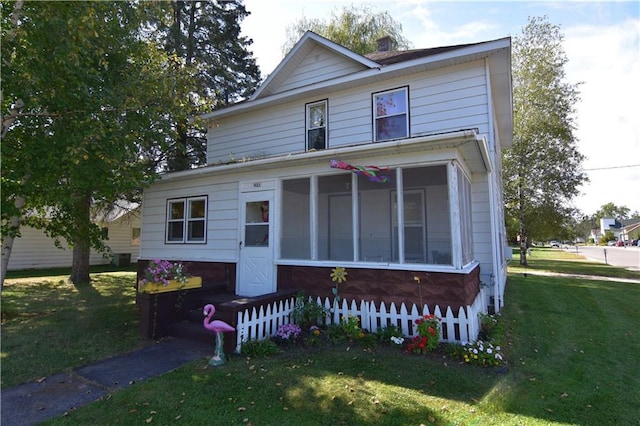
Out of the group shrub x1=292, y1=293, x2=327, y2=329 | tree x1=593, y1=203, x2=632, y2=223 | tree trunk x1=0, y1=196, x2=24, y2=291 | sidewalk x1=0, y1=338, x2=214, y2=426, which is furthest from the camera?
tree x1=593, y1=203, x2=632, y2=223

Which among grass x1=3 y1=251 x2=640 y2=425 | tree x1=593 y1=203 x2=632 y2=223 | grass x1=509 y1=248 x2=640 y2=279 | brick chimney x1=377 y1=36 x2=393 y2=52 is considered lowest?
grass x1=3 y1=251 x2=640 y2=425

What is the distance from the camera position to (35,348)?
541 centimetres

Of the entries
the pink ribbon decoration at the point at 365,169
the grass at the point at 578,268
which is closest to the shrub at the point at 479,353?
the pink ribbon decoration at the point at 365,169

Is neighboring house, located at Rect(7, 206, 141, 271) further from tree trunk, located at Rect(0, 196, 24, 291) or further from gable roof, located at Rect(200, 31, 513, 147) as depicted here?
gable roof, located at Rect(200, 31, 513, 147)

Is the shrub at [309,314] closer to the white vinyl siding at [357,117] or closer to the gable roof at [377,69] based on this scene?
the white vinyl siding at [357,117]

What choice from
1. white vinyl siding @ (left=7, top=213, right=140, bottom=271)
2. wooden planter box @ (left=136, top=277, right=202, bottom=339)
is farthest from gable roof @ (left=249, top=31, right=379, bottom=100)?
white vinyl siding @ (left=7, top=213, right=140, bottom=271)

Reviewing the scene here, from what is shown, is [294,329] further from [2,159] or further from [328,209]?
[2,159]

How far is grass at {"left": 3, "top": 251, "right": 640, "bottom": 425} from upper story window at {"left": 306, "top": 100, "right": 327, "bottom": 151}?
6.13 m

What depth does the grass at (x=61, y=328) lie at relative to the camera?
480 centimetres

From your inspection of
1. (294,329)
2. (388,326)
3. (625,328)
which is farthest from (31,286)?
(625,328)

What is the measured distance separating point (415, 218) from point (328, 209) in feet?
7.29

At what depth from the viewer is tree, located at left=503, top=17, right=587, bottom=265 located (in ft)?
62.4

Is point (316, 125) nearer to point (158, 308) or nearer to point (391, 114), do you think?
point (391, 114)

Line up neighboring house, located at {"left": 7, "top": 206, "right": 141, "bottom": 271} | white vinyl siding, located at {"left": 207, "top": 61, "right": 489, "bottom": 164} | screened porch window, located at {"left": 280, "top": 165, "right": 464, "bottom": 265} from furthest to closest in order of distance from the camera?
neighboring house, located at {"left": 7, "top": 206, "right": 141, "bottom": 271} < white vinyl siding, located at {"left": 207, "top": 61, "right": 489, "bottom": 164} < screened porch window, located at {"left": 280, "top": 165, "right": 464, "bottom": 265}
